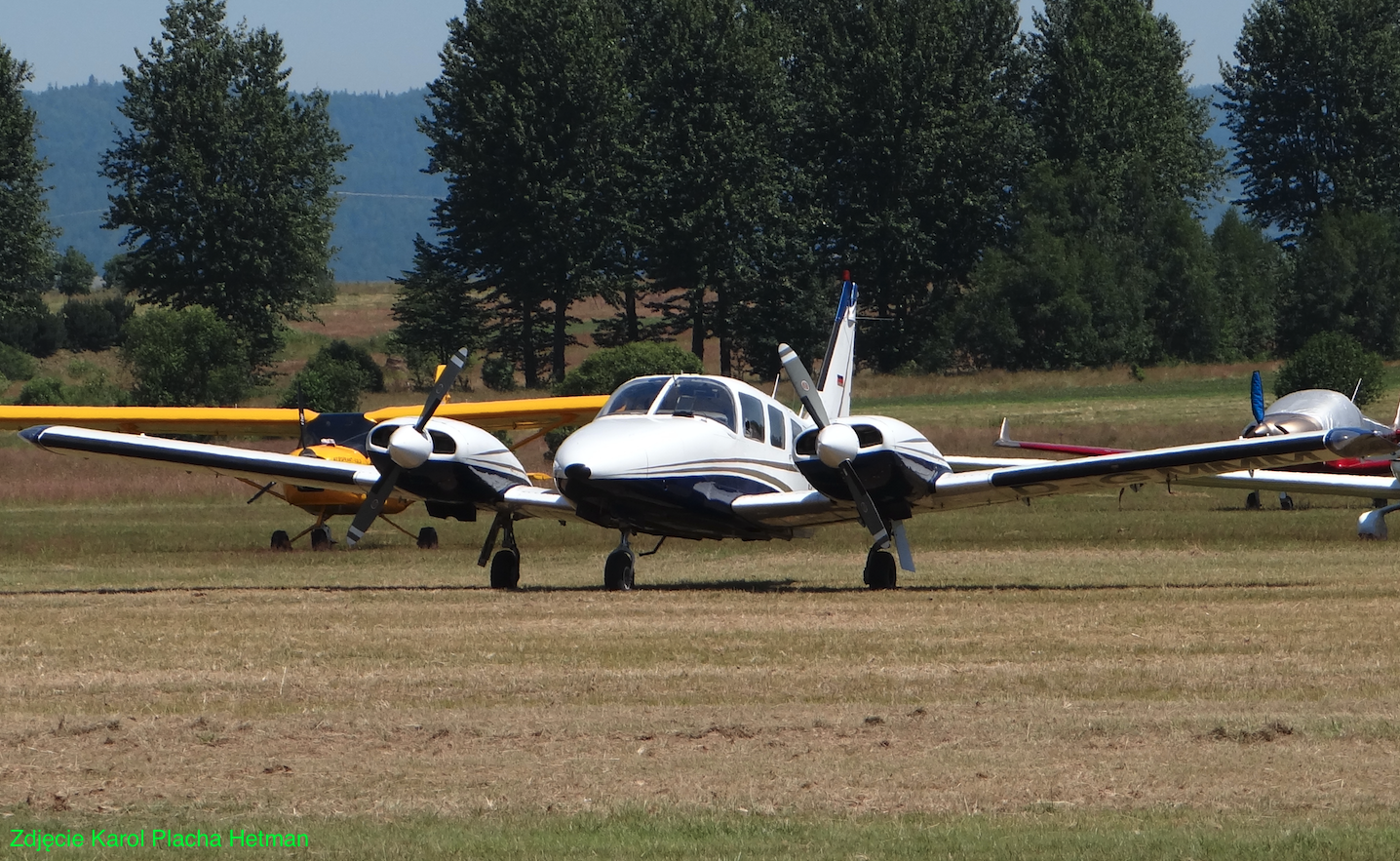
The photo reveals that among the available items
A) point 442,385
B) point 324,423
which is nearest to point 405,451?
point 442,385

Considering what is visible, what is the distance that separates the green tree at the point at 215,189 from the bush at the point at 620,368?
80.0 ft

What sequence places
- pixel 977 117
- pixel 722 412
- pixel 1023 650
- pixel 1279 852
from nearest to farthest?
pixel 1279 852 < pixel 1023 650 < pixel 722 412 < pixel 977 117

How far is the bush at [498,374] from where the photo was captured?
2867 inches

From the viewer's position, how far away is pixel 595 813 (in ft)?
24.6

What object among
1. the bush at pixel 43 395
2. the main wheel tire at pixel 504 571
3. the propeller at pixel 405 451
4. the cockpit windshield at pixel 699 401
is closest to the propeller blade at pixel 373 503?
the propeller at pixel 405 451

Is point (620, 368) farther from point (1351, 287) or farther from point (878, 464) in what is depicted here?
point (1351, 287)

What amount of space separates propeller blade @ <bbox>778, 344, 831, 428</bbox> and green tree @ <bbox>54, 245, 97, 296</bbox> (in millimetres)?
109413

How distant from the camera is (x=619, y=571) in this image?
18297mm

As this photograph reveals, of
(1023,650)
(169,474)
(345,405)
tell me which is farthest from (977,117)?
(1023,650)

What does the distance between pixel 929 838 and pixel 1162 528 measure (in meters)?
21.9

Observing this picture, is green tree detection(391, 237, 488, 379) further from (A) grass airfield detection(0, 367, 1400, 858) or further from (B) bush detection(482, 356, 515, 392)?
(A) grass airfield detection(0, 367, 1400, 858)

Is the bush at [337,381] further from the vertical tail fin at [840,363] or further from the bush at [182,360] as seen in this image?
the vertical tail fin at [840,363]

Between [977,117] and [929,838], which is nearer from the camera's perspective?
[929,838]

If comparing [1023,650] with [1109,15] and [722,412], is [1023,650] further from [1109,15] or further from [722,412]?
[1109,15]
